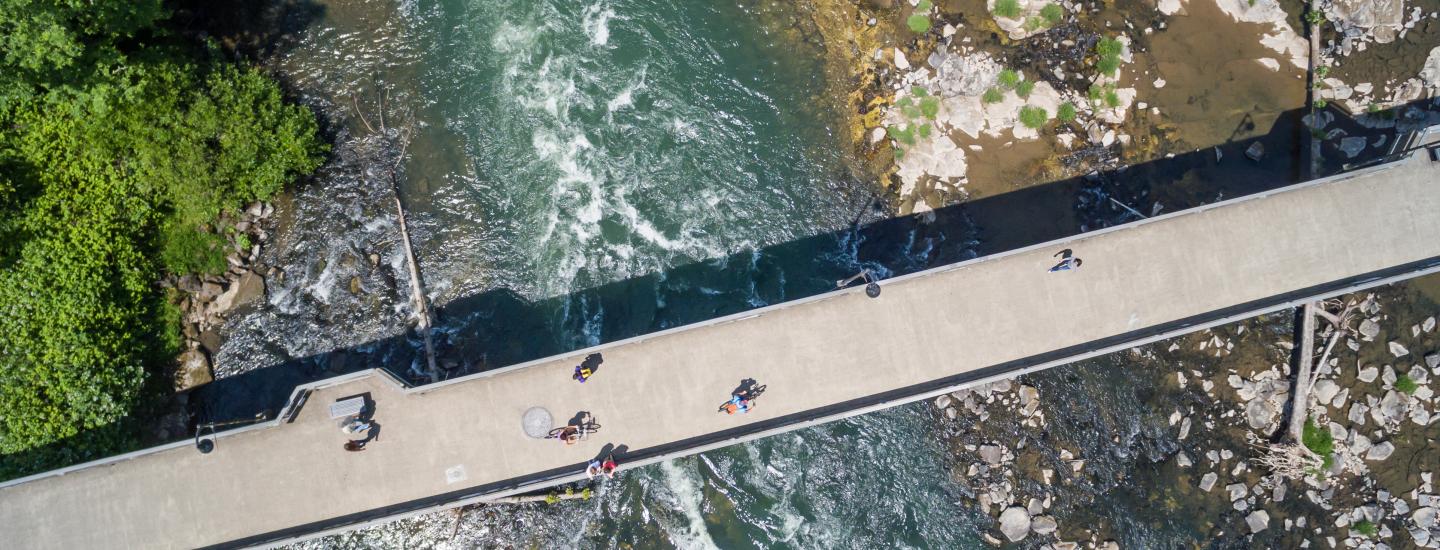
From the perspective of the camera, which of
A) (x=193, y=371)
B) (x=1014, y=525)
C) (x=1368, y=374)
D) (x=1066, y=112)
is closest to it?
(x=193, y=371)

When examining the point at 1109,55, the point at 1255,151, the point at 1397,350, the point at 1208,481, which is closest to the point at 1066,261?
the point at 1109,55

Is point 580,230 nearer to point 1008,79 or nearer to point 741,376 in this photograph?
point 741,376

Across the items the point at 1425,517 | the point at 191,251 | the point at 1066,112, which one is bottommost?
the point at 1425,517

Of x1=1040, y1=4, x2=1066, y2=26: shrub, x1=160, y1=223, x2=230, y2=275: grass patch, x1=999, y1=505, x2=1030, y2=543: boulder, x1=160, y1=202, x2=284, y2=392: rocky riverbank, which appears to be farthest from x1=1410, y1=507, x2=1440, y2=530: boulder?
x1=160, y1=223, x2=230, y2=275: grass patch

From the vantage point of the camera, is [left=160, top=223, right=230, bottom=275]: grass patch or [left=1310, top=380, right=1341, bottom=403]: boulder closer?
[left=160, top=223, right=230, bottom=275]: grass patch

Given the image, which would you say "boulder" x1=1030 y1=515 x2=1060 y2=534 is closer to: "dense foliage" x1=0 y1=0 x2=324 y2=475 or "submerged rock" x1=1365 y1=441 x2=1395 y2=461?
"submerged rock" x1=1365 y1=441 x2=1395 y2=461

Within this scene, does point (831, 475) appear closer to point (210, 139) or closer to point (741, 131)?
point (741, 131)

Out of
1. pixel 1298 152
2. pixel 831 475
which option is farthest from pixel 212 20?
pixel 1298 152
